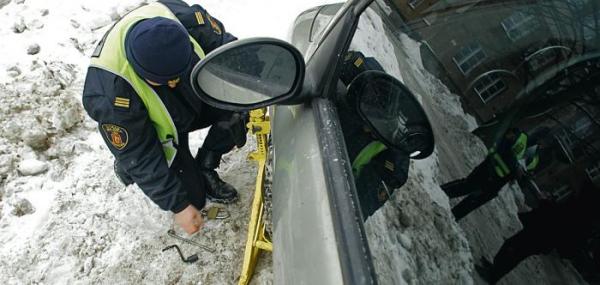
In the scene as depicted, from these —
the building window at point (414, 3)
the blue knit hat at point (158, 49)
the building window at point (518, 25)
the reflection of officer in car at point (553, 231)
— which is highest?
the blue knit hat at point (158, 49)

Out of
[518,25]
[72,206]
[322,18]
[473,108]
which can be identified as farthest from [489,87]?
[72,206]

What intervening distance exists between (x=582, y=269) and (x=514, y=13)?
2.74ft

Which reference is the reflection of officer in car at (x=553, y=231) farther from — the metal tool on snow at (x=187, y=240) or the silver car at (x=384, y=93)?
the metal tool on snow at (x=187, y=240)

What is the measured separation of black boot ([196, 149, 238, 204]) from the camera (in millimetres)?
2972

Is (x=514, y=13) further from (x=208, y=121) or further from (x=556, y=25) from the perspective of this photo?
(x=208, y=121)

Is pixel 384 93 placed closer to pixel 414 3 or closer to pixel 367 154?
pixel 367 154

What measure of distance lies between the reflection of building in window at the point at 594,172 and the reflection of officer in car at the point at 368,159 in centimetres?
49

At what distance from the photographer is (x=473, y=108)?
56.0 inches

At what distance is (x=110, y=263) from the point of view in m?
2.77

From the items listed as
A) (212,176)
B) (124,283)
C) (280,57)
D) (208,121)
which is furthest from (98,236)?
(280,57)

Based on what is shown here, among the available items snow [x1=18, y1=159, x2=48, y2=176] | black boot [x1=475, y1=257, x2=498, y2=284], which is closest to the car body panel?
black boot [x1=475, y1=257, x2=498, y2=284]

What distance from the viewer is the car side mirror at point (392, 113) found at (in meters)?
1.43

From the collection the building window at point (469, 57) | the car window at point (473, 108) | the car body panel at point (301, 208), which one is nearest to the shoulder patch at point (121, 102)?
the car body panel at point (301, 208)

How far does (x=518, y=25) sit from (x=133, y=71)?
1.63 m
